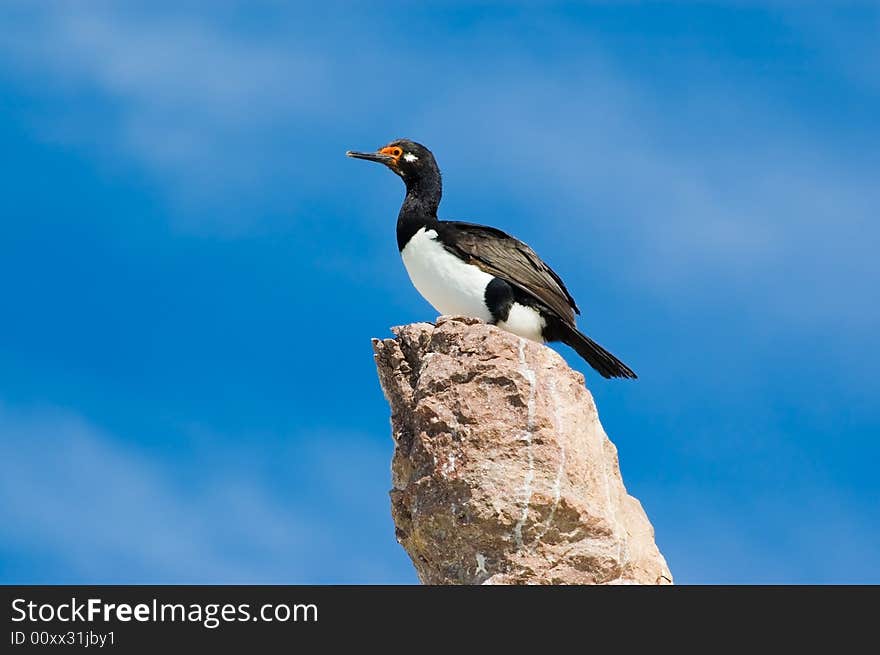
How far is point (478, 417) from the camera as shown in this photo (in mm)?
13984

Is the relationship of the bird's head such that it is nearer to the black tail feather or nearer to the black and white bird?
the black and white bird

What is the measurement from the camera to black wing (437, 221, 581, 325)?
680 inches

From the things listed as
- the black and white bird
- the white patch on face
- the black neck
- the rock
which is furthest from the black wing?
the rock

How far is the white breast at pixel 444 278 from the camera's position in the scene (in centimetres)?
1733

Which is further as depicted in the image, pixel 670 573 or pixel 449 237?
pixel 449 237

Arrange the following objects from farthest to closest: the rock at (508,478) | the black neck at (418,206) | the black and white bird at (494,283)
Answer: the black neck at (418,206)
the black and white bird at (494,283)
the rock at (508,478)

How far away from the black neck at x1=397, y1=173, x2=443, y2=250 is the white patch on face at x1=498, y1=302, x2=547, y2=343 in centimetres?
176

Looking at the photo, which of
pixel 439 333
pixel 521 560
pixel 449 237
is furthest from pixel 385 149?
pixel 521 560

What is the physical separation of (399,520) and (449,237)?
14.2ft

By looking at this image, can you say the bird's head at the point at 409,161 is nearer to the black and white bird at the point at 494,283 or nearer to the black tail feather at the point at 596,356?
the black and white bird at the point at 494,283

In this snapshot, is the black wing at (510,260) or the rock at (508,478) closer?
the rock at (508,478)

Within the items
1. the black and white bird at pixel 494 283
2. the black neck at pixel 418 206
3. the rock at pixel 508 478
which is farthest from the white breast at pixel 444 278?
the rock at pixel 508 478

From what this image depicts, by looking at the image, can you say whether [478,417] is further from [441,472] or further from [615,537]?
[615,537]
